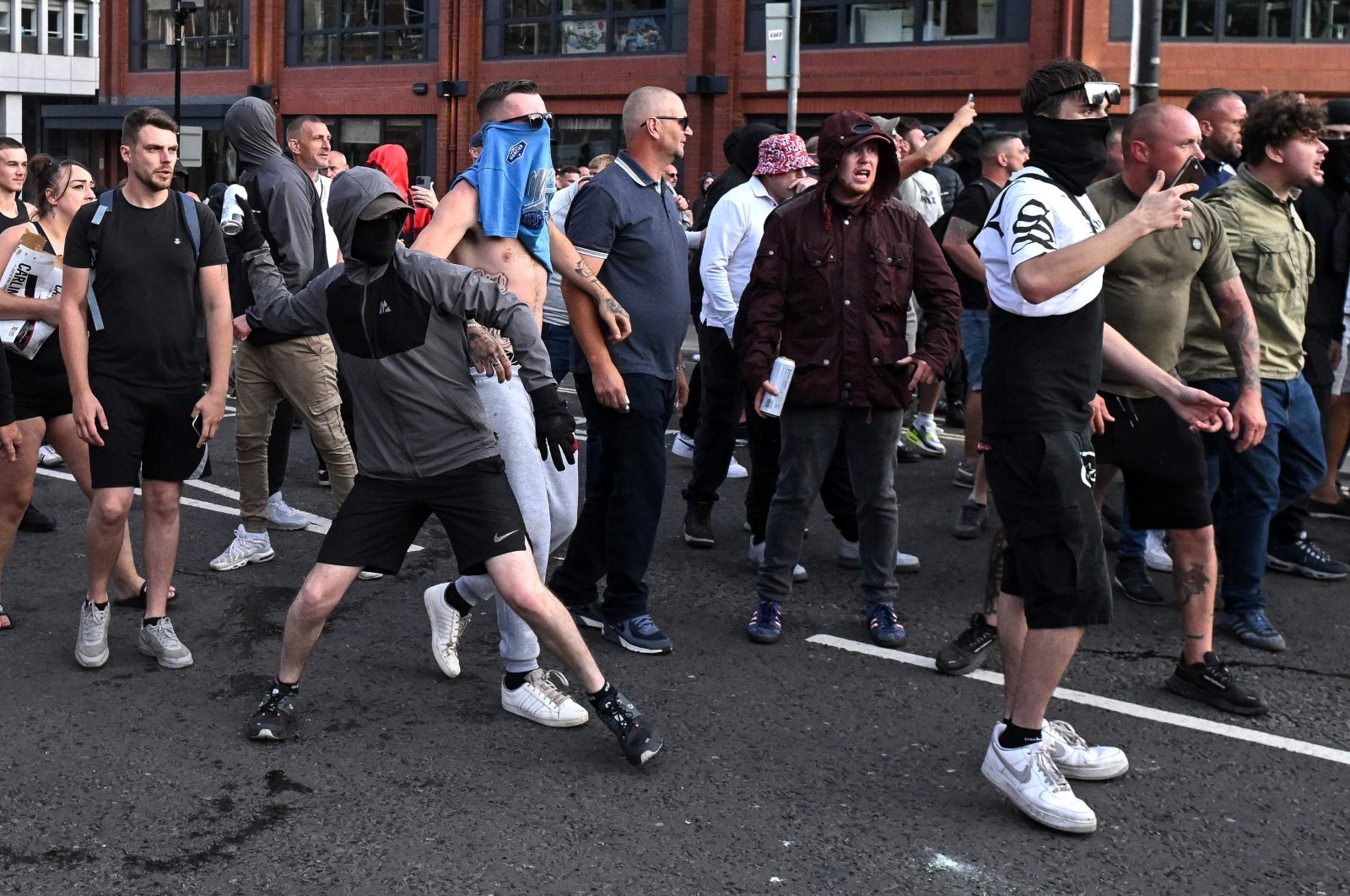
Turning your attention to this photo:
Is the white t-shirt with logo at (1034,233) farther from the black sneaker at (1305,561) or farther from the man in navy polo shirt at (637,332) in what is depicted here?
the black sneaker at (1305,561)

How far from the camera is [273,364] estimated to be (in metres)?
7.21

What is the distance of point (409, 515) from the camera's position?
15.8 feet

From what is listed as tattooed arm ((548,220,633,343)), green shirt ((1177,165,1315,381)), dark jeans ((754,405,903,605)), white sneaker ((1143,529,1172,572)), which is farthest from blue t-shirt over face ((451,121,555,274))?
white sneaker ((1143,529,1172,572))

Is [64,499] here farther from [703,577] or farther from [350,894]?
[350,894]

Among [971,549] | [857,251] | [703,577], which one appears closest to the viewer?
[857,251]

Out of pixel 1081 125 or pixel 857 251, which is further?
pixel 857 251

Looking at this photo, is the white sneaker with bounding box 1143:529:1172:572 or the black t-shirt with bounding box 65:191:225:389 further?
the white sneaker with bounding box 1143:529:1172:572

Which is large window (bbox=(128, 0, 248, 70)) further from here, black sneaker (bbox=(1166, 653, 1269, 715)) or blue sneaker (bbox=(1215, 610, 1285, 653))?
black sneaker (bbox=(1166, 653, 1269, 715))

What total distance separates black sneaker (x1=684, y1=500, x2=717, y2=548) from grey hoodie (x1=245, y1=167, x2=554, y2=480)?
2803mm

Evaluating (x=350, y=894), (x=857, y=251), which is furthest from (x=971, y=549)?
(x=350, y=894)

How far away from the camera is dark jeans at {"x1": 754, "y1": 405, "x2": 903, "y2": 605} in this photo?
5973 mm

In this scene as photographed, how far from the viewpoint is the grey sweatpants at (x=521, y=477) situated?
498 centimetres

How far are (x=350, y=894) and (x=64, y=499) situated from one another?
17.7ft

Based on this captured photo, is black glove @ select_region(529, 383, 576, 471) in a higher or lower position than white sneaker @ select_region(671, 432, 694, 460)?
higher
